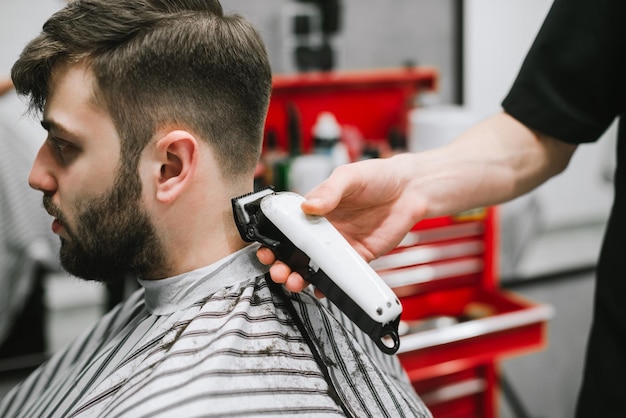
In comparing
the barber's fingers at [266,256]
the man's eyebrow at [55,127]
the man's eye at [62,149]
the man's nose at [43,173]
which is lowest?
the barber's fingers at [266,256]

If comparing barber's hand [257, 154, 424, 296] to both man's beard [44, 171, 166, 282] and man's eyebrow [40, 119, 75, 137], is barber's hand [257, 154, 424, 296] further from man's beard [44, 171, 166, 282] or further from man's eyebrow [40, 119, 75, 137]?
man's eyebrow [40, 119, 75, 137]

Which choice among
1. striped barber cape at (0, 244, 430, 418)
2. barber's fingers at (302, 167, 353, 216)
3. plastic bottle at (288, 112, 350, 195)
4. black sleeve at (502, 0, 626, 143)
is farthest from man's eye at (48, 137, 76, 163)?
plastic bottle at (288, 112, 350, 195)

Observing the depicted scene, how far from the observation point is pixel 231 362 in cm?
80

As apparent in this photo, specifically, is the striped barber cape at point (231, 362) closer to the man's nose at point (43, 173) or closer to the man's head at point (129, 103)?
the man's head at point (129, 103)

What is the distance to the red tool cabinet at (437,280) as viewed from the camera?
1901 mm

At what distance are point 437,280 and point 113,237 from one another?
1625 mm

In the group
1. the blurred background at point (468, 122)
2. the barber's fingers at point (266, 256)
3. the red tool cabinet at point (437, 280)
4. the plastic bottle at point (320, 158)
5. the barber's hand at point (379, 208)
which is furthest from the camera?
the blurred background at point (468, 122)

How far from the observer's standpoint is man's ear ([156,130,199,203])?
92cm

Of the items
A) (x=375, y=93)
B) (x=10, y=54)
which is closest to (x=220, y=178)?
(x=10, y=54)

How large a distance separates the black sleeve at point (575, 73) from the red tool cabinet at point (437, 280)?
3.03 ft

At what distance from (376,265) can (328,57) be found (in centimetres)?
94

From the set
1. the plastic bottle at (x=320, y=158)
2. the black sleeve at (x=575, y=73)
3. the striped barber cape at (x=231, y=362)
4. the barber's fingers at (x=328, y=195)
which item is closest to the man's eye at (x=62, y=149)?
the striped barber cape at (x=231, y=362)

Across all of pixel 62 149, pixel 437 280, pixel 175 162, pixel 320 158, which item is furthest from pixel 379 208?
pixel 437 280

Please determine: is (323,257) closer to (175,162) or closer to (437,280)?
(175,162)
